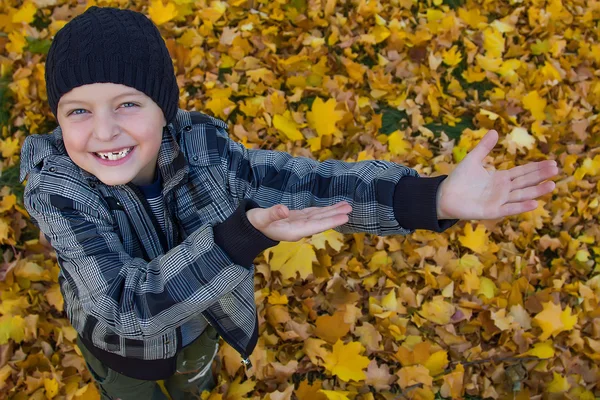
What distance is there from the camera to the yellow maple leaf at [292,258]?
239cm

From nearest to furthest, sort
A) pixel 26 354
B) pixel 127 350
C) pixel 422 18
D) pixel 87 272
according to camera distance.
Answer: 1. pixel 87 272
2. pixel 127 350
3. pixel 26 354
4. pixel 422 18

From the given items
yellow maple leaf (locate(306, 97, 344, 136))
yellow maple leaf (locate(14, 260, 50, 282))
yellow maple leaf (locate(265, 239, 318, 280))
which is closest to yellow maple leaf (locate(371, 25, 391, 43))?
yellow maple leaf (locate(306, 97, 344, 136))

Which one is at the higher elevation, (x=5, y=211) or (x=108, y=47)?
(x=108, y=47)

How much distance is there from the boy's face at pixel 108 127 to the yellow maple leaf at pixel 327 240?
1.11 metres

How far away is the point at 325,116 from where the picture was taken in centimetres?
287

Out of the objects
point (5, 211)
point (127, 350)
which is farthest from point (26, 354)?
point (127, 350)

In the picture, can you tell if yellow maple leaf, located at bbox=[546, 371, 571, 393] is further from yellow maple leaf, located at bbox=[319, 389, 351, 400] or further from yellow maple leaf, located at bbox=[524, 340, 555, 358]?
yellow maple leaf, located at bbox=[319, 389, 351, 400]

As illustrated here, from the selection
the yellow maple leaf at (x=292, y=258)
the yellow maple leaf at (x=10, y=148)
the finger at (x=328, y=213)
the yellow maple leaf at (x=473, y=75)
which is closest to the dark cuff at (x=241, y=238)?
the finger at (x=328, y=213)

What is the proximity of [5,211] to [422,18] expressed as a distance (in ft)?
8.92

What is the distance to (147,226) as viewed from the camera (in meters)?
1.60

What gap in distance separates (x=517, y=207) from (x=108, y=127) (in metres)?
1.08

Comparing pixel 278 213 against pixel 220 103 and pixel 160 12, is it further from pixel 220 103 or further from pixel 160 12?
pixel 160 12

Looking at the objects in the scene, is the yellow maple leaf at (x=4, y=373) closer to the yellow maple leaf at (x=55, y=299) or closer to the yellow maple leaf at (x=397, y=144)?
the yellow maple leaf at (x=55, y=299)

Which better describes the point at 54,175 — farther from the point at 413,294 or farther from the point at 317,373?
the point at 413,294
